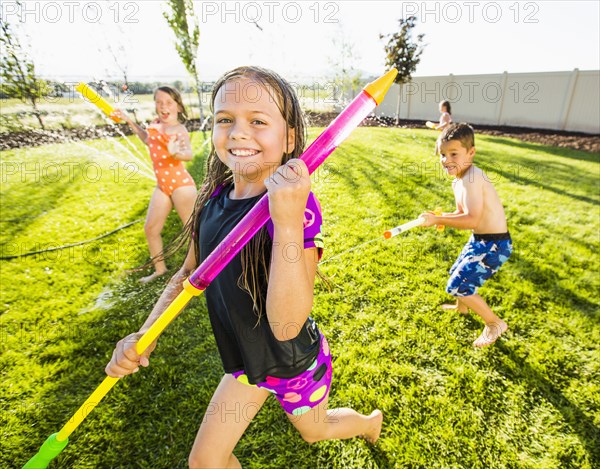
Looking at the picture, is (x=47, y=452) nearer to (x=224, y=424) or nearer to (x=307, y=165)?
(x=224, y=424)

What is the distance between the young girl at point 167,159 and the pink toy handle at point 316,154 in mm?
2900

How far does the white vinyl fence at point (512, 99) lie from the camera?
1429 centimetres

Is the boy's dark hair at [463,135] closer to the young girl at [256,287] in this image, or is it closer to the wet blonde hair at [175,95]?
the young girl at [256,287]

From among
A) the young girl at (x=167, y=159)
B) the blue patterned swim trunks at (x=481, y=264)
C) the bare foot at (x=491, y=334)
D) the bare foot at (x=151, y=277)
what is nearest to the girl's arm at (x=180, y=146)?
the young girl at (x=167, y=159)

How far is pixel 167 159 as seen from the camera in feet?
12.4

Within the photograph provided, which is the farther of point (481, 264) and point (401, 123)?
point (401, 123)

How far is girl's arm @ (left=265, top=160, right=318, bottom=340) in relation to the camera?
1.01 metres

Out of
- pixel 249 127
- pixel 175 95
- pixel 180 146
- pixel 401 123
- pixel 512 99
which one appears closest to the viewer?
pixel 249 127

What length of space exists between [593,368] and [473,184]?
1729mm

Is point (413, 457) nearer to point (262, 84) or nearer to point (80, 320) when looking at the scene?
point (262, 84)

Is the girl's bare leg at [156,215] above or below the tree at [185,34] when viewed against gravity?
below

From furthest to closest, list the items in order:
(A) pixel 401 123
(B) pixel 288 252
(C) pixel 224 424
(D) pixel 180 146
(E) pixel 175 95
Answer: (A) pixel 401 123 → (E) pixel 175 95 → (D) pixel 180 146 → (C) pixel 224 424 → (B) pixel 288 252

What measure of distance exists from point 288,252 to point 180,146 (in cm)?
318

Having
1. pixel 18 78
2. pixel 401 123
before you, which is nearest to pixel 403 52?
pixel 401 123
